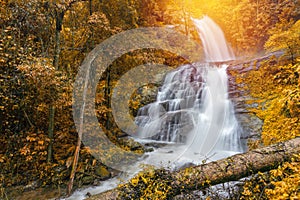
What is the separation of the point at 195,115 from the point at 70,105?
4948 mm

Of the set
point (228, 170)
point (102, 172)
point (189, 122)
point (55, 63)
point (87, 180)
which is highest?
point (55, 63)

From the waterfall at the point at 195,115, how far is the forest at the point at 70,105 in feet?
3.04

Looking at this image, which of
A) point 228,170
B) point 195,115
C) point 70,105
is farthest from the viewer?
point 195,115

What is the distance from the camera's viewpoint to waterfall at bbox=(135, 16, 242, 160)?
6793 millimetres

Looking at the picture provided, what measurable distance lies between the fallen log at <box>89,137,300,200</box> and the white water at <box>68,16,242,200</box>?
110 inches

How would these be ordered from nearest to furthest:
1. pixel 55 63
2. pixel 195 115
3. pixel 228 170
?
→ pixel 228 170, pixel 55 63, pixel 195 115

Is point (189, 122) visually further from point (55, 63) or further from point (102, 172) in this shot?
point (55, 63)

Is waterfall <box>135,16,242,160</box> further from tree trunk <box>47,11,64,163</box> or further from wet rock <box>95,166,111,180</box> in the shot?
tree trunk <box>47,11,64,163</box>

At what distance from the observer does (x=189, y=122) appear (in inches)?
322

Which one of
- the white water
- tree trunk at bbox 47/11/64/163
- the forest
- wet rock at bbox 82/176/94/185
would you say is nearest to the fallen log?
the forest

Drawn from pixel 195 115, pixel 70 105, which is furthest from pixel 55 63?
pixel 195 115

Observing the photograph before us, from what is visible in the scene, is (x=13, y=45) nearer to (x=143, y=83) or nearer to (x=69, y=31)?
(x=69, y=31)

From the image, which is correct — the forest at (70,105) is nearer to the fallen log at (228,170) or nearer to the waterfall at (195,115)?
the fallen log at (228,170)

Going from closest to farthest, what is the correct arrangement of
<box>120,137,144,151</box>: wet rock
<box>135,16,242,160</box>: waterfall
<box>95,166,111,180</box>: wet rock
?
<box>95,166,111,180</box>: wet rock
<box>135,16,242,160</box>: waterfall
<box>120,137,144,151</box>: wet rock
